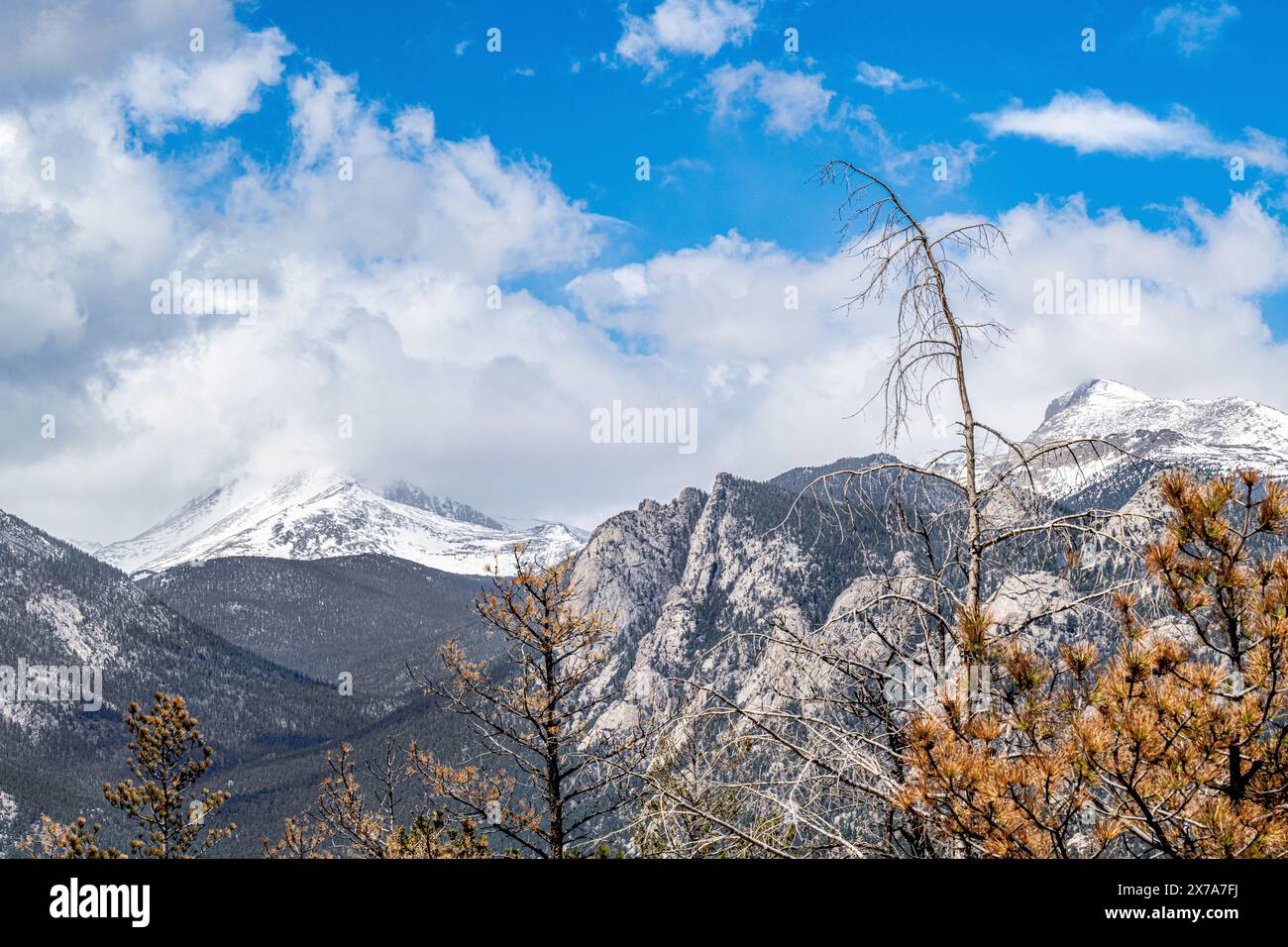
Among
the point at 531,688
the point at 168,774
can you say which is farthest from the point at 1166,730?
the point at 168,774

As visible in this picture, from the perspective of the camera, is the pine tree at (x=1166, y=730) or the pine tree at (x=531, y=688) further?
the pine tree at (x=531, y=688)

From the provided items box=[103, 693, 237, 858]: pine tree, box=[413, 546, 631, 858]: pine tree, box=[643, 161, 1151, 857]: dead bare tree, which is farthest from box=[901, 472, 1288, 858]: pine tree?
box=[103, 693, 237, 858]: pine tree

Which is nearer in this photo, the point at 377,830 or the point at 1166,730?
the point at 1166,730

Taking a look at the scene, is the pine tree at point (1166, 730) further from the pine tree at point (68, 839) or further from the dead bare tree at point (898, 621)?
the pine tree at point (68, 839)

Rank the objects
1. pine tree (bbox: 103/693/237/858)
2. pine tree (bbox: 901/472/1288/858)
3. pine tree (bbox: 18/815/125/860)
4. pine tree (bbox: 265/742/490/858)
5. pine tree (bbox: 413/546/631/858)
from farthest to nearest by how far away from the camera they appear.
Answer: pine tree (bbox: 103/693/237/858) → pine tree (bbox: 18/815/125/860) → pine tree (bbox: 265/742/490/858) → pine tree (bbox: 413/546/631/858) → pine tree (bbox: 901/472/1288/858)

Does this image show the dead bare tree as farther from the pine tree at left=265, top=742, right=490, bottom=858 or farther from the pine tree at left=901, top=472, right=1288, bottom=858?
the pine tree at left=265, top=742, right=490, bottom=858

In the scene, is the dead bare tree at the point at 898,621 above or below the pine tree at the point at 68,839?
above

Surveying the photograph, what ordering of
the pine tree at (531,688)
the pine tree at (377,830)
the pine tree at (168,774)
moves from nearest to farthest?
the pine tree at (531,688), the pine tree at (377,830), the pine tree at (168,774)

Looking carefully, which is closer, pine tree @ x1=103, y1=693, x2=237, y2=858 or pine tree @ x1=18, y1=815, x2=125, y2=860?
pine tree @ x1=18, y1=815, x2=125, y2=860

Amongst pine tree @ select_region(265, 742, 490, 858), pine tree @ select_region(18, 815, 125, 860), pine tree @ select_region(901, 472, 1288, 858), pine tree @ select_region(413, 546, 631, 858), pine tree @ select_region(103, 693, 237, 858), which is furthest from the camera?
pine tree @ select_region(103, 693, 237, 858)

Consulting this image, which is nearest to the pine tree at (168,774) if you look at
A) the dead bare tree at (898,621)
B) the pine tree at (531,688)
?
the pine tree at (531,688)

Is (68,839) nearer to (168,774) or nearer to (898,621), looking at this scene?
(168,774)

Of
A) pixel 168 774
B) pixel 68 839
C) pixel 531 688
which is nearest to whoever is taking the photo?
pixel 531 688
